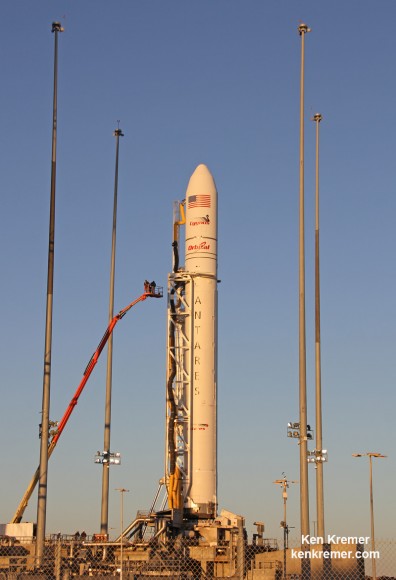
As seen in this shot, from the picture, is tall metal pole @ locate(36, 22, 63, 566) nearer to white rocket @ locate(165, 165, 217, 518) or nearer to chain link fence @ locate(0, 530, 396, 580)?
chain link fence @ locate(0, 530, 396, 580)

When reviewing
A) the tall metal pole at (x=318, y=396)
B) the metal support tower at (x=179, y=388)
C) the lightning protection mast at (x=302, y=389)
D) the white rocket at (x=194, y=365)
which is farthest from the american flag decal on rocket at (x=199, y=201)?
the lightning protection mast at (x=302, y=389)

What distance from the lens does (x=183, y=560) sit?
40.5 meters

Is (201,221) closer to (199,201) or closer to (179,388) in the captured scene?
(199,201)

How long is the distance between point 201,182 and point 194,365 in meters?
10.0

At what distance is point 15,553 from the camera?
144 ft

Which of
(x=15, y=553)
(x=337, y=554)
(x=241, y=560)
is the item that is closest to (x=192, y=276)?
(x=15, y=553)

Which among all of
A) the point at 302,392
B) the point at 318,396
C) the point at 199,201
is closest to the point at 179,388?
the point at 318,396

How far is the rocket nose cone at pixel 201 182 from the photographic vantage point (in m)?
53.8

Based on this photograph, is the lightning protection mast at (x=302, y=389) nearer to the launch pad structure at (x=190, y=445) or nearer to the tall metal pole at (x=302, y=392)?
the tall metal pole at (x=302, y=392)

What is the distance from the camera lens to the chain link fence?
3253cm

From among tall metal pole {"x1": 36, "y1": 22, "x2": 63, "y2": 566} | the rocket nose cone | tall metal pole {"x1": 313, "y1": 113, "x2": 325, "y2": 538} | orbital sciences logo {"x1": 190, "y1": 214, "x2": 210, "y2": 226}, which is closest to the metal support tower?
orbital sciences logo {"x1": 190, "y1": 214, "x2": 210, "y2": 226}

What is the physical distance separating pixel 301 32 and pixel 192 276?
14.0m

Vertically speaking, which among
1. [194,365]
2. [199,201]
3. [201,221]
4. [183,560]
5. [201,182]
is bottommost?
[183,560]

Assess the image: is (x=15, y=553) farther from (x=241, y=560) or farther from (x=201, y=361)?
(x=241, y=560)
